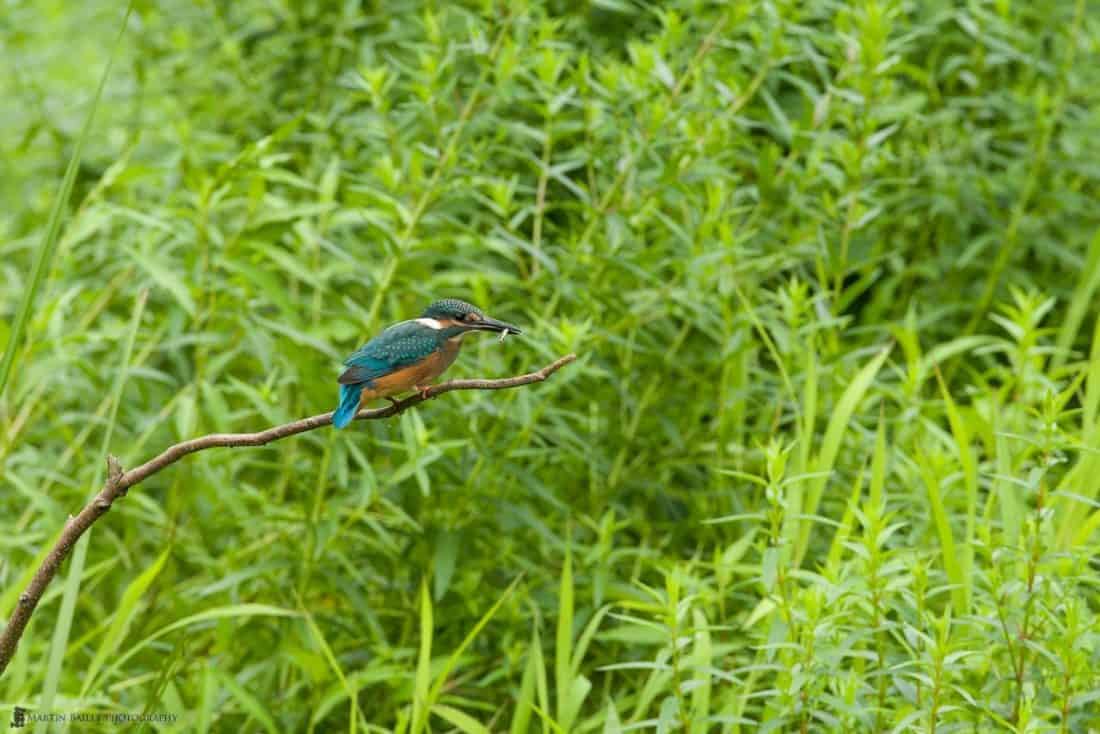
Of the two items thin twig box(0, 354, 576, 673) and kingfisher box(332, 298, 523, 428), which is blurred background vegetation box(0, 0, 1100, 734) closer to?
kingfisher box(332, 298, 523, 428)

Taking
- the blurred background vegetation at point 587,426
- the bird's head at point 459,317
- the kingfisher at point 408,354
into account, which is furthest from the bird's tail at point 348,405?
the blurred background vegetation at point 587,426

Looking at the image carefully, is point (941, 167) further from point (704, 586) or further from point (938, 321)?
point (704, 586)

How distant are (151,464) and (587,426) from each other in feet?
7.95

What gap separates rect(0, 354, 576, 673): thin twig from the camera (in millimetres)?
1809

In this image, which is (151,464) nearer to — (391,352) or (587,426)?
(391,352)

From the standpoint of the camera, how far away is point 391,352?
2172 millimetres

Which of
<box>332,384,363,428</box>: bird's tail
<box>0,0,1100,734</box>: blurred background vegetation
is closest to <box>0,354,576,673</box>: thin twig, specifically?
<box>332,384,363,428</box>: bird's tail

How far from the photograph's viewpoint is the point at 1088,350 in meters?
5.54

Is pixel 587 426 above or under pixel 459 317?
under

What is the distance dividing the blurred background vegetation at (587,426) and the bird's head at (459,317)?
1216mm

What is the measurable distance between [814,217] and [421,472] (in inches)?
62.8

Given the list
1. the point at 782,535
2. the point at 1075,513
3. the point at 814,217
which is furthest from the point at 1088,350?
the point at 782,535

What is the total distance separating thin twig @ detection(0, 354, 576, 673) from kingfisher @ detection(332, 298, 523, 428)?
42 millimetres

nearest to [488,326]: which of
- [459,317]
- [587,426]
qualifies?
[459,317]
